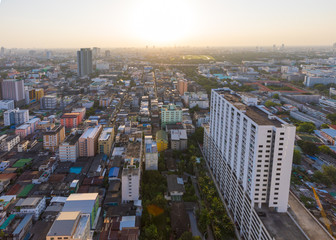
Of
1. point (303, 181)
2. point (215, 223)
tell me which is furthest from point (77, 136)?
point (303, 181)

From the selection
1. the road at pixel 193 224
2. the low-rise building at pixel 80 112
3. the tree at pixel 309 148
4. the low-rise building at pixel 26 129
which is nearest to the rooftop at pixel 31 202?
the road at pixel 193 224

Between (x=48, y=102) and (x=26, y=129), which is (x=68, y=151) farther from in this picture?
(x=48, y=102)

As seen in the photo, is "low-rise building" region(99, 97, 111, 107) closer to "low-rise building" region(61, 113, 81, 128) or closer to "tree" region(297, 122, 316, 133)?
"low-rise building" region(61, 113, 81, 128)

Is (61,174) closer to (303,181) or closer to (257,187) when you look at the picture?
(257,187)

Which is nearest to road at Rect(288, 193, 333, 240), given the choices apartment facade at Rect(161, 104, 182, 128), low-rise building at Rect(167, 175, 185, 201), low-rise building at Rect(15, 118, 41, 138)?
low-rise building at Rect(167, 175, 185, 201)

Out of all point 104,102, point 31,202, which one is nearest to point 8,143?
point 31,202

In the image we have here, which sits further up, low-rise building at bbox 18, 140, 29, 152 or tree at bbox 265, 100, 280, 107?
tree at bbox 265, 100, 280, 107
